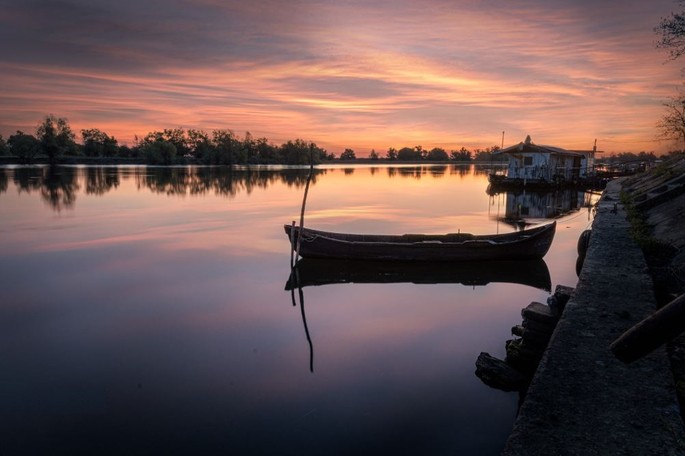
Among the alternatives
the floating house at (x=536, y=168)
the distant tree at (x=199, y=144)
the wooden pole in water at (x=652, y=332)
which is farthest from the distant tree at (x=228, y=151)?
the wooden pole in water at (x=652, y=332)

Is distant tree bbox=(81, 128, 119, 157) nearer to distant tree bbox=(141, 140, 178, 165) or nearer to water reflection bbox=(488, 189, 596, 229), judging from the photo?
distant tree bbox=(141, 140, 178, 165)

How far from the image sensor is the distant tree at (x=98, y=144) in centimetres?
13750

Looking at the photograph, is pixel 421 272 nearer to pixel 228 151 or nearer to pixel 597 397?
pixel 597 397

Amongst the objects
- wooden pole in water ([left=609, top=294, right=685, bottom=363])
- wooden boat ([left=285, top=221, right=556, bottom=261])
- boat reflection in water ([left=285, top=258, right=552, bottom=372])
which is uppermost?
wooden pole in water ([left=609, top=294, right=685, bottom=363])

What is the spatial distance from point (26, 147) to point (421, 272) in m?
144

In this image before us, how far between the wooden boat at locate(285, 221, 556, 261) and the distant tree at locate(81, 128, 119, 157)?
146476mm

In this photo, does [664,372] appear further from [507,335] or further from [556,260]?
[556,260]

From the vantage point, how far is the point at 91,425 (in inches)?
259

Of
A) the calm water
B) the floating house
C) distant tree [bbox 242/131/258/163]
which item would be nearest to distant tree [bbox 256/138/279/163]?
distant tree [bbox 242/131/258/163]

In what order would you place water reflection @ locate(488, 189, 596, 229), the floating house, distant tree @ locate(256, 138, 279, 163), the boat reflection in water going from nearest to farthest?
the boat reflection in water → water reflection @ locate(488, 189, 596, 229) → the floating house → distant tree @ locate(256, 138, 279, 163)

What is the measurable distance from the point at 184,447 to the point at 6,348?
602 cm

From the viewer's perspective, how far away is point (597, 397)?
14.8ft

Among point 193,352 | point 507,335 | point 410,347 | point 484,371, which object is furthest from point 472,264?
point 193,352

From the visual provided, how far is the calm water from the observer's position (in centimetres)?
644
